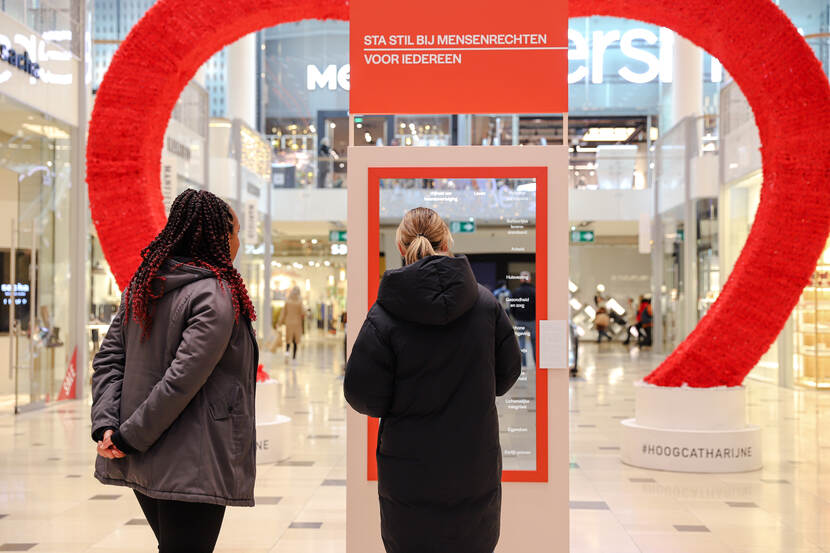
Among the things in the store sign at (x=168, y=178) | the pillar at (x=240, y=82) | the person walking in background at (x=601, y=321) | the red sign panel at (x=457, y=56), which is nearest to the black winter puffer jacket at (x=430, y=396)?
the red sign panel at (x=457, y=56)

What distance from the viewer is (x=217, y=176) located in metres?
15.8

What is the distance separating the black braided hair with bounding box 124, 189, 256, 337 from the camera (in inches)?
96.0

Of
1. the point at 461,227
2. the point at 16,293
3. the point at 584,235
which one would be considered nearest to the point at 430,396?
the point at 461,227

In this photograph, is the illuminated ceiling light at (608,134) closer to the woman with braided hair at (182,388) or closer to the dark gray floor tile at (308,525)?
the dark gray floor tile at (308,525)

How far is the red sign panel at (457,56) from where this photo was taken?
369cm

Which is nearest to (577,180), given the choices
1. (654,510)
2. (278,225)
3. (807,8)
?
(278,225)

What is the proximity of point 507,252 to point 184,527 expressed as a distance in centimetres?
174

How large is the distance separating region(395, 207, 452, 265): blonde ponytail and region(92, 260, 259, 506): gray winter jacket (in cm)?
56

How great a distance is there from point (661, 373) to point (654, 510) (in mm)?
1511

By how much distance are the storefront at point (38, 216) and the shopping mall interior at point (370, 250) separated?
0.02 m

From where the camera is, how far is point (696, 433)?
6078mm

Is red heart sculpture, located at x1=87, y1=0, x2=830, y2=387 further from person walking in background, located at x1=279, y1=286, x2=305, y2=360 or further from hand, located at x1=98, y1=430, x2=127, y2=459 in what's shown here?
person walking in background, located at x1=279, y1=286, x2=305, y2=360

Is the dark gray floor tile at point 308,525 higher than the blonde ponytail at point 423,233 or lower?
lower

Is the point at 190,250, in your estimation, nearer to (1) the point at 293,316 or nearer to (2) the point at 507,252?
(2) the point at 507,252
